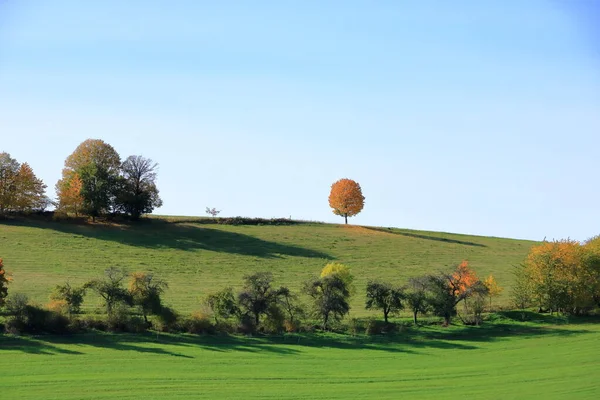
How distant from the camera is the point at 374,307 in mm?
72125

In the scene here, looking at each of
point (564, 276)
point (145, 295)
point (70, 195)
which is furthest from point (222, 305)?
point (70, 195)

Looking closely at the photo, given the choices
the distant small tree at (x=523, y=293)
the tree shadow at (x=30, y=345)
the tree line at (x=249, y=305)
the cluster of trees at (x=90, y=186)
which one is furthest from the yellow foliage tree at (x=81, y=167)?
the distant small tree at (x=523, y=293)

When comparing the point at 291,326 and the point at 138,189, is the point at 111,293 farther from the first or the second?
the point at 138,189

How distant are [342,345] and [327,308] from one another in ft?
18.4

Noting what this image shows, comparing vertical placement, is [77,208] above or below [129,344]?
above

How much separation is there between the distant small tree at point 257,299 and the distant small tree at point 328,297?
3.80 metres

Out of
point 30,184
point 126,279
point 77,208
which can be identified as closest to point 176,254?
point 126,279

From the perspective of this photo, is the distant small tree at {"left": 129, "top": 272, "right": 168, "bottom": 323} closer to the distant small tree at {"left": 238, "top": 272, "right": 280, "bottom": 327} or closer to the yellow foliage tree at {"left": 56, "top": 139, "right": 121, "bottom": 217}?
the distant small tree at {"left": 238, "top": 272, "right": 280, "bottom": 327}

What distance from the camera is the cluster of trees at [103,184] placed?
109 metres

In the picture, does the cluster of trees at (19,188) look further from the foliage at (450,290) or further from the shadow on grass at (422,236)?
the foliage at (450,290)

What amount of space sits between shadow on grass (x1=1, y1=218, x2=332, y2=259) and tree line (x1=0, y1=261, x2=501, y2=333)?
91.1ft

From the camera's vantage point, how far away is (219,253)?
99.4 m

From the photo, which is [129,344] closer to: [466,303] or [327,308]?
[327,308]

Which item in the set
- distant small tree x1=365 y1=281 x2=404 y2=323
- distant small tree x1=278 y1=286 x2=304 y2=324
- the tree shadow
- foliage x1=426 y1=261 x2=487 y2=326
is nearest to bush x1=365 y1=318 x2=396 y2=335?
distant small tree x1=365 y1=281 x2=404 y2=323
